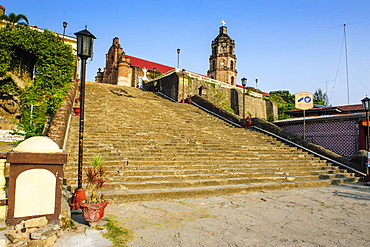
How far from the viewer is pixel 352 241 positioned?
148 inches

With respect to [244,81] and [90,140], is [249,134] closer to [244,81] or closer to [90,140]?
[244,81]

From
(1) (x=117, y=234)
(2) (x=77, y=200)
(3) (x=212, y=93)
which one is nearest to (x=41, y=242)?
(1) (x=117, y=234)

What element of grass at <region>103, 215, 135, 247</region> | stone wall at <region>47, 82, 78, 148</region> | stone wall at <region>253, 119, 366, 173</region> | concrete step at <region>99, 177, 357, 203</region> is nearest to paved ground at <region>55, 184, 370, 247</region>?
grass at <region>103, 215, 135, 247</region>

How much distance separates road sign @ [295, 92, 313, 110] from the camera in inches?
646

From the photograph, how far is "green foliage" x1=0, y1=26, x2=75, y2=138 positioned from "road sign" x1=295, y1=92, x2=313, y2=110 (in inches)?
578

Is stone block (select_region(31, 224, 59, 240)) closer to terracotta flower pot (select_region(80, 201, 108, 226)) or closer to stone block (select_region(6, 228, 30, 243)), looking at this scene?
stone block (select_region(6, 228, 30, 243))

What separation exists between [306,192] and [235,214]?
3.56 meters

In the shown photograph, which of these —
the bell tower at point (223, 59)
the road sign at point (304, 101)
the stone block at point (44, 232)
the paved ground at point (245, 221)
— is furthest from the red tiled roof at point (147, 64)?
the stone block at point (44, 232)

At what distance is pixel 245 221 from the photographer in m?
4.62

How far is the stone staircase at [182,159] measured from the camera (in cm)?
676

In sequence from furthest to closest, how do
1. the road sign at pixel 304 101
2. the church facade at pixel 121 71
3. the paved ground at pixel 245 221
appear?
the church facade at pixel 121 71, the road sign at pixel 304 101, the paved ground at pixel 245 221

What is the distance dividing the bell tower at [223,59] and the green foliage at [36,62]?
1255 inches

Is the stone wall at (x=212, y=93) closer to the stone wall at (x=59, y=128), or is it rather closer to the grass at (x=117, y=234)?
the stone wall at (x=59, y=128)

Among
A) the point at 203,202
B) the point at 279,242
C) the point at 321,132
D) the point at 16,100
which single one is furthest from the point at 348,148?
the point at 16,100
